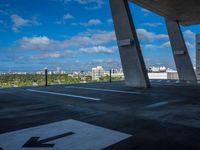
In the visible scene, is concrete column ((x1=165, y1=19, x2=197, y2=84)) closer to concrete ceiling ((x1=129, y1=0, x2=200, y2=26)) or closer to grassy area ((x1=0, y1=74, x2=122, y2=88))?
concrete ceiling ((x1=129, y1=0, x2=200, y2=26))

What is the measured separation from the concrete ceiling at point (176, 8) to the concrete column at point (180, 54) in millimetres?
663

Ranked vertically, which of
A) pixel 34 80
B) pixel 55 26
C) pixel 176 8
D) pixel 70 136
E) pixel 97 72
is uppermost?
pixel 55 26

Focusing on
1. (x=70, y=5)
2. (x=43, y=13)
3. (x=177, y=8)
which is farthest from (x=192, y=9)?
(x=43, y=13)

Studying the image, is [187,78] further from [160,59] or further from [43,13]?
[43,13]

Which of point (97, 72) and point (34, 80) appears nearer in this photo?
point (34, 80)

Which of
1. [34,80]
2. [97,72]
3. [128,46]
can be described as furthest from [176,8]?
[34,80]

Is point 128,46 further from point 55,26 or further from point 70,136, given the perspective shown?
point 55,26

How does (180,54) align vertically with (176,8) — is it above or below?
below

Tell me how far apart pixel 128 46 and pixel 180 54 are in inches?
210

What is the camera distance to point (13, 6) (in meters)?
16.1

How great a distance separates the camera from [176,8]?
8828 millimetres

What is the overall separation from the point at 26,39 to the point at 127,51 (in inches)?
883

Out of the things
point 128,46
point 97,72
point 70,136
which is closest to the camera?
point 70,136

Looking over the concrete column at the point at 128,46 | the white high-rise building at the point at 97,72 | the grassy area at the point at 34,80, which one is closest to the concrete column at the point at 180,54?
the concrete column at the point at 128,46
